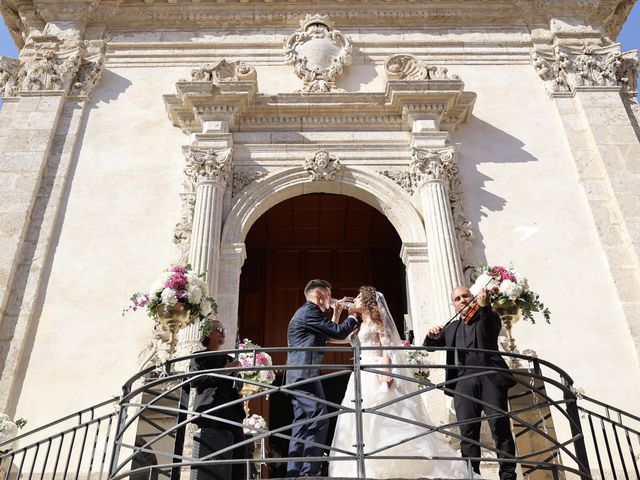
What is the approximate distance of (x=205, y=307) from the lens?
706 centimetres

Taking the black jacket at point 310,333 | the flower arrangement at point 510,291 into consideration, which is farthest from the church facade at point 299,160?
the black jacket at point 310,333

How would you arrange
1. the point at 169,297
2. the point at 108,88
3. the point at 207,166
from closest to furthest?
the point at 169,297, the point at 207,166, the point at 108,88

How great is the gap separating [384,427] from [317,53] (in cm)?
699

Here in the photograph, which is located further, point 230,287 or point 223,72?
point 223,72

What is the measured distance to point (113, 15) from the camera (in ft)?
37.8

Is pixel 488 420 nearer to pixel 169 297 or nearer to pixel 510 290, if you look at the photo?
pixel 510 290

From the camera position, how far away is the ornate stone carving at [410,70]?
10445 mm

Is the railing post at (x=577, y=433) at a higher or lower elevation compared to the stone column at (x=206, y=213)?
lower

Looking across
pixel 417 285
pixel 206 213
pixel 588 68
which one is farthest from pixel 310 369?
pixel 588 68

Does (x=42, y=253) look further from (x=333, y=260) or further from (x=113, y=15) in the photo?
(x=333, y=260)

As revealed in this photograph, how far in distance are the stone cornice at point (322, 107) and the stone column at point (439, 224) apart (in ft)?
2.57

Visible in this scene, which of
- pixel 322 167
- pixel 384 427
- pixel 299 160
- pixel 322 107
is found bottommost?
pixel 384 427

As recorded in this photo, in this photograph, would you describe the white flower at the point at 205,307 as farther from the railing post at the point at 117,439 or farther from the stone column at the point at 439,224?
the stone column at the point at 439,224

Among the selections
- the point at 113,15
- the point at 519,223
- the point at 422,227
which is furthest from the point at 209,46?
the point at 519,223
